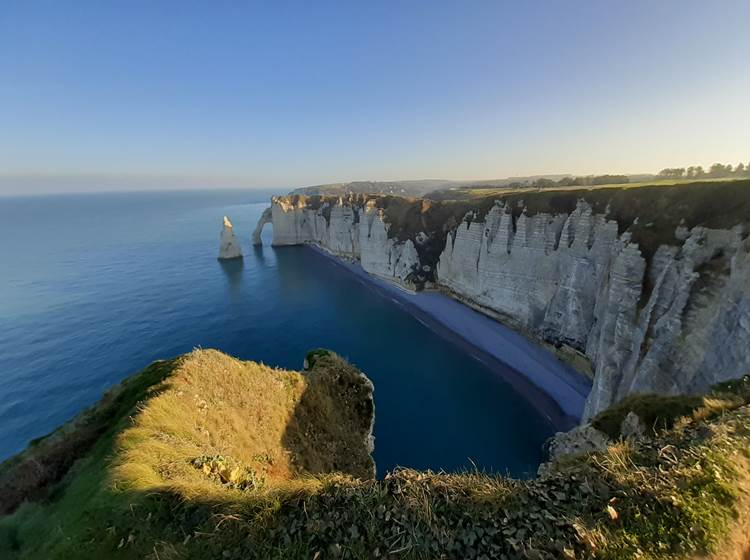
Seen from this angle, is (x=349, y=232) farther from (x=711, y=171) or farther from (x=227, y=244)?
(x=711, y=171)

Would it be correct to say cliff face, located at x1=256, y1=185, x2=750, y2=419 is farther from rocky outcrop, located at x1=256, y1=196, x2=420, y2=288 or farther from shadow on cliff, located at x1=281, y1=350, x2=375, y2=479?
shadow on cliff, located at x1=281, y1=350, x2=375, y2=479

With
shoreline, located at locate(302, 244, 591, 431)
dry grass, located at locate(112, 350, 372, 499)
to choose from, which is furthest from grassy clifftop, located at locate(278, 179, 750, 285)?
dry grass, located at locate(112, 350, 372, 499)

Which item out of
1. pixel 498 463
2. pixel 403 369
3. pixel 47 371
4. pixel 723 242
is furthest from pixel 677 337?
pixel 47 371

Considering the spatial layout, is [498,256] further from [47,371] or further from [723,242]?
[47,371]

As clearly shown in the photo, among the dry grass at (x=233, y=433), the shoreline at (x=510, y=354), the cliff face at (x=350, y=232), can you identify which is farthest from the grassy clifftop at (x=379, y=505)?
the cliff face at (x=350, y=232)

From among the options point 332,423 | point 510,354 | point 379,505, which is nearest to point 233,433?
point 332,423

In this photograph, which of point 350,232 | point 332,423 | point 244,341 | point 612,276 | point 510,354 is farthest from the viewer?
point 350,232
